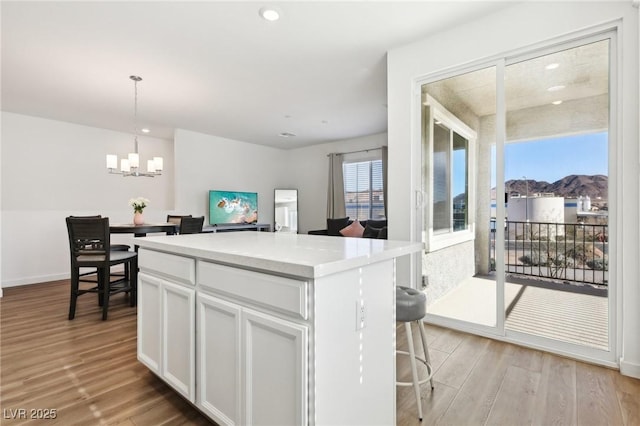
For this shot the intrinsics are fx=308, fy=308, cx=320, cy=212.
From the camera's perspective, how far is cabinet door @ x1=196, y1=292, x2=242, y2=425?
1.21m

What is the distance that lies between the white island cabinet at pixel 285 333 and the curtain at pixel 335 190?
5.18 metres

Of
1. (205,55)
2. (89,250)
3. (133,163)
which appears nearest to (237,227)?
(133,163)

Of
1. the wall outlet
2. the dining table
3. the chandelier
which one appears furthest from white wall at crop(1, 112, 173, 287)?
the wall outlet

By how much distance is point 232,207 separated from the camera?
20.8 feet

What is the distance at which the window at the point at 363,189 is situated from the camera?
6.33 metres

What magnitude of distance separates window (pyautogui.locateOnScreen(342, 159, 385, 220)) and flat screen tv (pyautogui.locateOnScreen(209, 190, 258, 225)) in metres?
2.05

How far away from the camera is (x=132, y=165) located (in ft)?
11.7

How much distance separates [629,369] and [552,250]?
870 millimetres

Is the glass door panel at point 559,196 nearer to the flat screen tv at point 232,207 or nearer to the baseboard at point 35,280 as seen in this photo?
the flat screen tv at point 232,207

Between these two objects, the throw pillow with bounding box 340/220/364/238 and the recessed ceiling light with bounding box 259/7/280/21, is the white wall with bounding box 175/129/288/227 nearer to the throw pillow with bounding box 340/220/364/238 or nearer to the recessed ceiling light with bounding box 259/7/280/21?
the throw pillow with bounding box 340/220/364/238

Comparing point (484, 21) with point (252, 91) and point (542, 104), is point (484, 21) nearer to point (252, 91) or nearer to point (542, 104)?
point (542, 104)

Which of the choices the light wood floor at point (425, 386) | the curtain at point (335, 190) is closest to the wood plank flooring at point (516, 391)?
the light wood floor at point (425, 386)

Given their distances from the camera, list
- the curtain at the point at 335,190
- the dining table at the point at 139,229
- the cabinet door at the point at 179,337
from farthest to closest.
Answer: the curtain at the point at 335,190 → the dining table at the point at 139,229 → the cabinet door at the point at 179,337

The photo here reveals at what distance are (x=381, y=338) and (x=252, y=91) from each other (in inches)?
137
